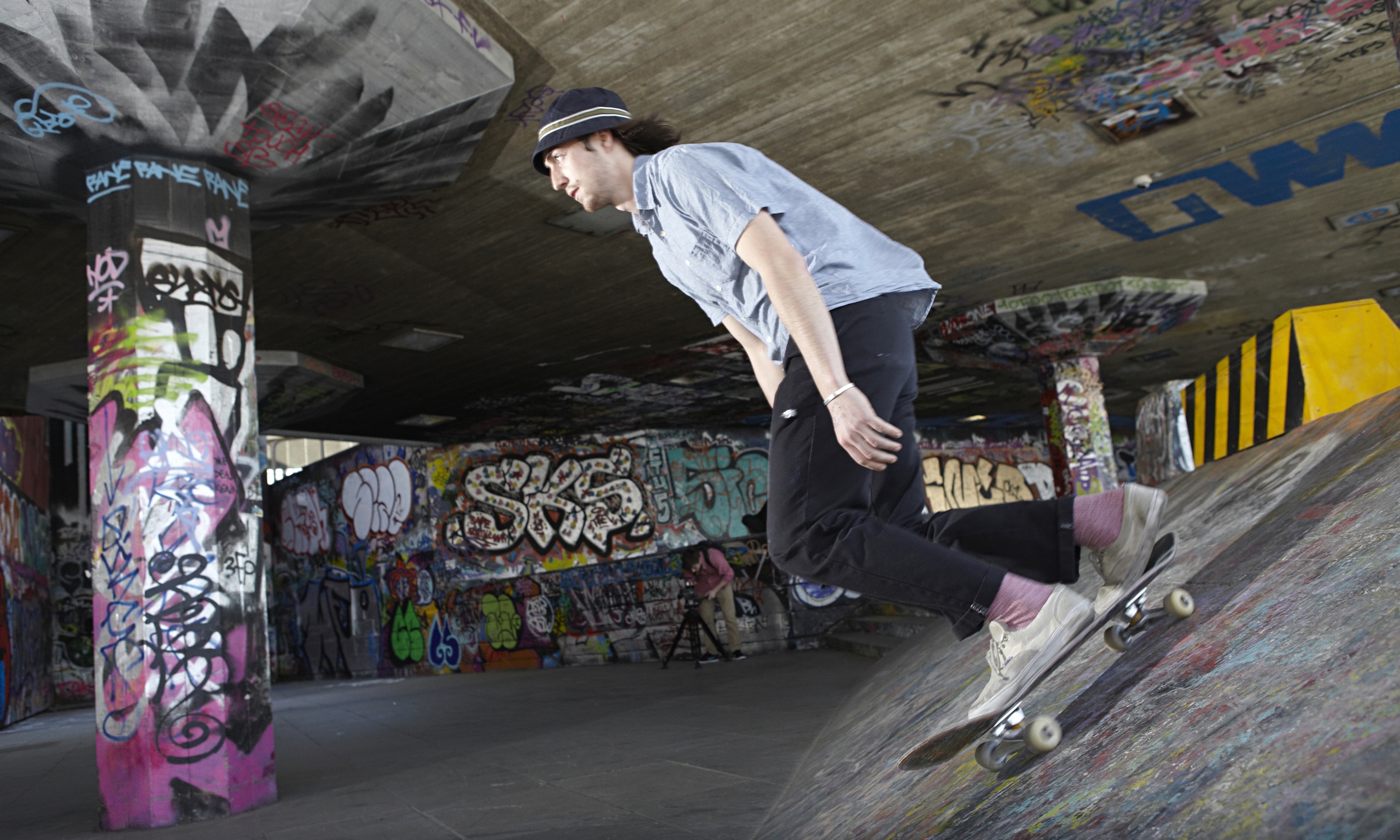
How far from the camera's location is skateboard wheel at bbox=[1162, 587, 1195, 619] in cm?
247

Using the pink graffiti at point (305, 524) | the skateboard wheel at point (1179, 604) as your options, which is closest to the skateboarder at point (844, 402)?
the skateboard wheel at point (1179, 604)

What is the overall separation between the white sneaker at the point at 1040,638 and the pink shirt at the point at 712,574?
11.1 metres

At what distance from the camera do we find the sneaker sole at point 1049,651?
2291 mm

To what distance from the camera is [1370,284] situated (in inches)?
622

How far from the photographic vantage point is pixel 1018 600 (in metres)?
A: 2.33

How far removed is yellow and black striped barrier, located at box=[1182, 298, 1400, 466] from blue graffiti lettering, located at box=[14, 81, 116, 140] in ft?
23.4

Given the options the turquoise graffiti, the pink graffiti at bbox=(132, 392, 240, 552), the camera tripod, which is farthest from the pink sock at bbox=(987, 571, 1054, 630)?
the turquoise graffiti

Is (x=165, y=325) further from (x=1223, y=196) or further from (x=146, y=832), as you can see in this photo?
(x=1223, y=196)

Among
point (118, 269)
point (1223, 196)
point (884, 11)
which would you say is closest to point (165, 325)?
point (118, 269)

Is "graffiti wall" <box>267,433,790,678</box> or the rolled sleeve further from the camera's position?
"graffiti wall" <box>267,433,790,678</box>

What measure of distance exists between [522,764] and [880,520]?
3790mm

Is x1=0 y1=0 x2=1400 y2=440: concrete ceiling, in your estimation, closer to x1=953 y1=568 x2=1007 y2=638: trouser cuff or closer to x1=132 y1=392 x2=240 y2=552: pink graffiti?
x1=132 y1=392 x2=240 y2=552: pink graffiti

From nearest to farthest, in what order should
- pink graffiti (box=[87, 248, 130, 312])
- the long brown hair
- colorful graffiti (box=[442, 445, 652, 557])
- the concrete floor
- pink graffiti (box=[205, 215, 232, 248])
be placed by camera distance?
the long brown hair → the concrete floor → pink graffiti (box=[87, 248, 130, 312]) → pink graffiti (box=[205, 215, 232, 248]) → colorful graffiti (box=[442, 445, 652, 557])

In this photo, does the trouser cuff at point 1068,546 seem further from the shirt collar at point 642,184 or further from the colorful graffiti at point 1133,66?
the colorful graffiti at point 1133,66
